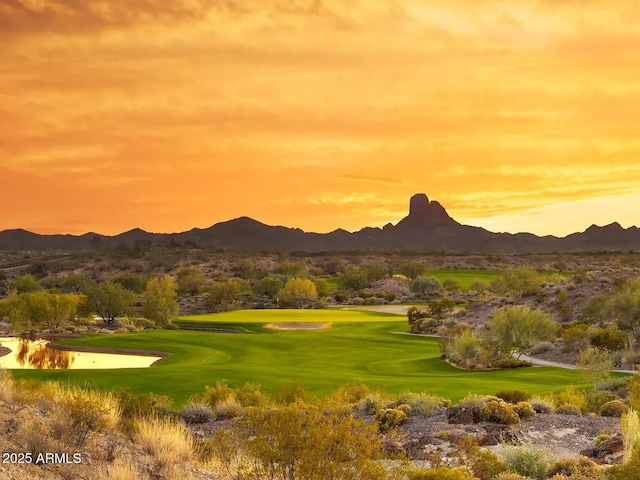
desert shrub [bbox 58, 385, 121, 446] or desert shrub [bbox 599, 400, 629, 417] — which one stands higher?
desert shrub [bbox 58, 385, 121, 446]

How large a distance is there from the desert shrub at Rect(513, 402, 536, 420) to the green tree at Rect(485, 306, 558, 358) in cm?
2117

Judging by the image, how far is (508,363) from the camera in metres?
40.7

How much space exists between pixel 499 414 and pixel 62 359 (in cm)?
3209

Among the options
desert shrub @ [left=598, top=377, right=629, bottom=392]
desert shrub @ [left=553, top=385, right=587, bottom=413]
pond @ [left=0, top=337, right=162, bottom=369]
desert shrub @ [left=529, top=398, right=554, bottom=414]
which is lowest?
pond @ [left=0, top=337, right=162, bottom=369]

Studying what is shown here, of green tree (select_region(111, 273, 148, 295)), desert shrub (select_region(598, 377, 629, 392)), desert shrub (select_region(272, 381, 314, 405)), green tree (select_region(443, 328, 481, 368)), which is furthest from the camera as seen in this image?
green tree (select_region(111, 273, 148, 295))

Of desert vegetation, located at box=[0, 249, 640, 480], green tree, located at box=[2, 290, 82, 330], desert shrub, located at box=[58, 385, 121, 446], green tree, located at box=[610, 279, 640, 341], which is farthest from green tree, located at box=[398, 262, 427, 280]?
desert shrub, located at box=[58, 385, 121, 446]

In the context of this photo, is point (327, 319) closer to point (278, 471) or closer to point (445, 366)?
point (445, 366)

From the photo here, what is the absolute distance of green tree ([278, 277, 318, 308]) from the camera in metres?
88.3

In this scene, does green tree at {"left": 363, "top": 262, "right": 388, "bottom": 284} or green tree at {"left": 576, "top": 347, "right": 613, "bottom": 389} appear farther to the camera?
green tree at {"left": 363, "top": 262, "right": 388, "bottom": 284}

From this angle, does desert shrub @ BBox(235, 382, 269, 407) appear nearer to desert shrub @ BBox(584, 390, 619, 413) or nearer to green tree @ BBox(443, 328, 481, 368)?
desert shrub @ BBox(584, 390, 619, 413)

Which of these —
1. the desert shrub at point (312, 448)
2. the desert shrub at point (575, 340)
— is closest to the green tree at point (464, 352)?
the desert shrub at point (575, 340)

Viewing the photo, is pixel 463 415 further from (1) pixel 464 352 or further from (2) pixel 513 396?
(1) pixel 464 352

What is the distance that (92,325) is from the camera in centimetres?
6612

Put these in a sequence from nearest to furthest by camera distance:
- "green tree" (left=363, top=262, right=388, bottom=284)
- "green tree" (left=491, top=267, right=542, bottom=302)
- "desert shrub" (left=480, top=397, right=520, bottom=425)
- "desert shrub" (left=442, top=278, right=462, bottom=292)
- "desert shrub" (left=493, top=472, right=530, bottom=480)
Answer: "desert shrub" (left=493, top=472, right=530, bottom=480) < "desert shrub" (left=480, top=397, right=520, bottom=425) < "green tree" (left=491, top=267, right=542, bottom=302) < "desert shrub" (left=442, top=278, right=462, bottom=292) < "green tree" (left=363, top=262, right=388, bottom=284)
